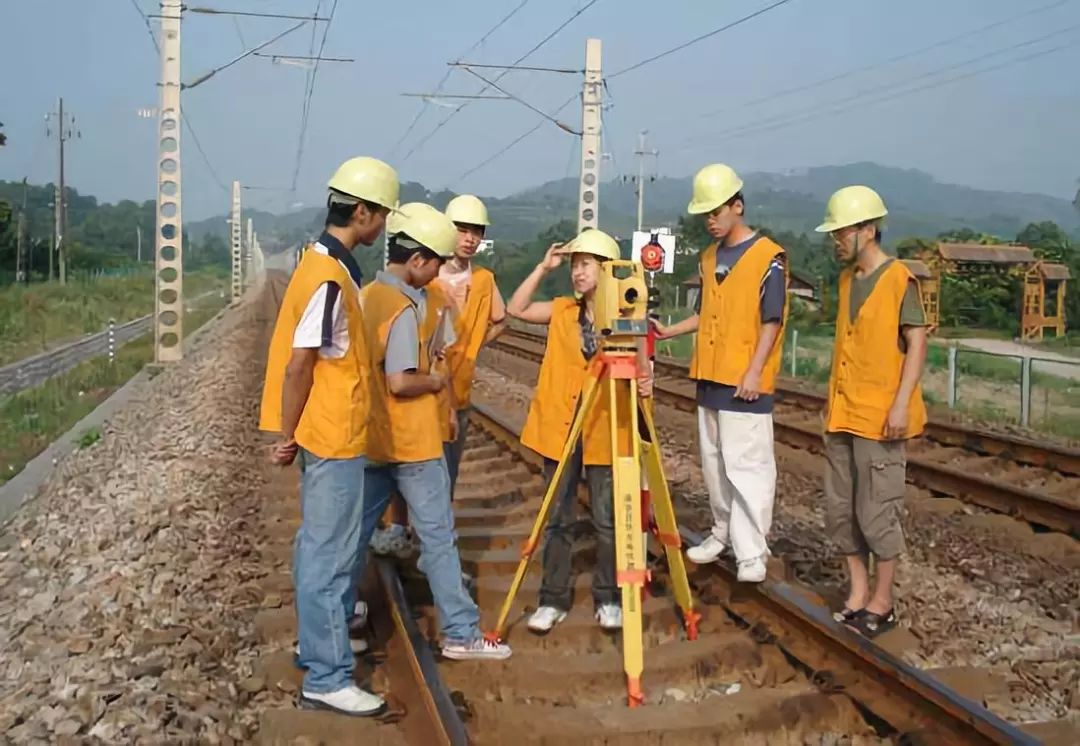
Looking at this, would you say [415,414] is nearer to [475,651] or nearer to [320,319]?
[320,319]

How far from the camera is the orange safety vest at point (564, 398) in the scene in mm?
5273

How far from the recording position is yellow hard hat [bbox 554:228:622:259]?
5.16 metres

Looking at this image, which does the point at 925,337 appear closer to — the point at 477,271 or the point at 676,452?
the point at 477,271

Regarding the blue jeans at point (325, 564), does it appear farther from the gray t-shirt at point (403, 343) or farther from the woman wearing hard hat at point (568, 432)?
the woman wearing hard hat at point (568, 432)

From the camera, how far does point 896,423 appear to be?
5172 mm

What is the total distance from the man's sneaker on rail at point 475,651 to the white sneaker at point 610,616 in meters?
0.55

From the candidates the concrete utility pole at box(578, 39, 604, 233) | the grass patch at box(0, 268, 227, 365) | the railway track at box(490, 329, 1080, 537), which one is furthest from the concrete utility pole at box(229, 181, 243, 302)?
the railway track at box(490, 329, 1080, 537)


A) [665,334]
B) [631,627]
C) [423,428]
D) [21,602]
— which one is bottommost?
[21,602]

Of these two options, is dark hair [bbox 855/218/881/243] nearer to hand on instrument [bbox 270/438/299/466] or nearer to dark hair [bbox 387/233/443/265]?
dark hair [bbox 387/233/443/265]

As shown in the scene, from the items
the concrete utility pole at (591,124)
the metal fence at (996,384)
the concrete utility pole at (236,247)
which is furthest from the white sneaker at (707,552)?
the concrete utility pole at (236,247)

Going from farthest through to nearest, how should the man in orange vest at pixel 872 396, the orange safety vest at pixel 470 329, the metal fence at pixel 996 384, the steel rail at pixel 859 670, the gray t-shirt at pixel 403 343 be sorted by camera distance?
1. the metal fence at pixel 996 384
2. the orange safety vest at pixel 470 329
3. the man in orange vest at pixel 872 396
4. the gray t-shirt at pixel 403 343
5. the steel rail at pixel 859 670

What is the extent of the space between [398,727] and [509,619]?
129 centimetres

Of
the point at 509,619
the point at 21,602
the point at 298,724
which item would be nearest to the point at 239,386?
the point at 21,602

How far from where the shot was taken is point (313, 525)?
4559mm
